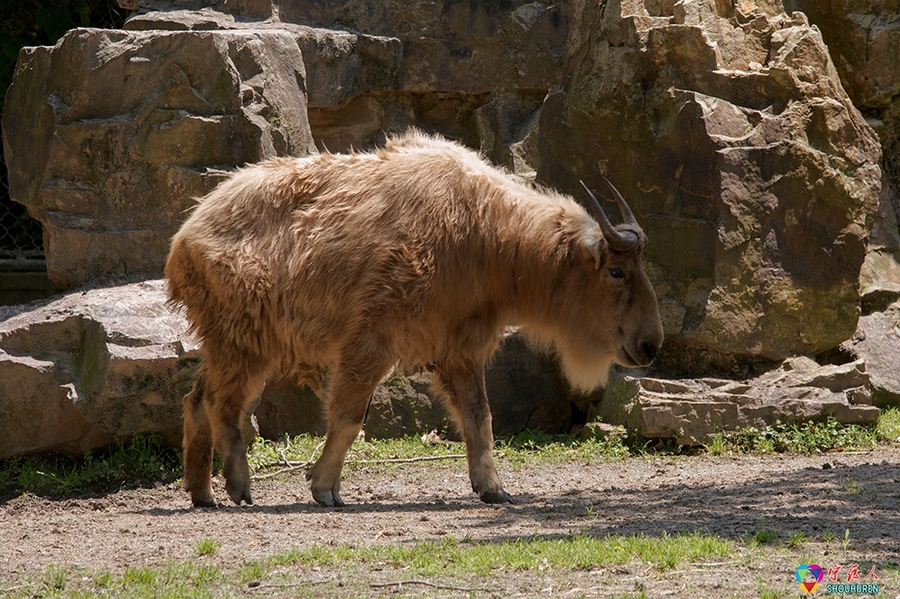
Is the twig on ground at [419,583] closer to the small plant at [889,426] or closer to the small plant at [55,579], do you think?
the small plant at [55,579]

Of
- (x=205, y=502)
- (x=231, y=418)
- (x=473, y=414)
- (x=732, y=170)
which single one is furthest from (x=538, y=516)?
(x=732, y=170)

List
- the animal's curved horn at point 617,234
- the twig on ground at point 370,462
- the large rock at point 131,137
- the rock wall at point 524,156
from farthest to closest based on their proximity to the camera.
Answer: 1. the large rock at point 131,137
2. the twig on ground at point 370,462
3. the rock wall at point 524,156
4. the animal's curved horn at point 617,234

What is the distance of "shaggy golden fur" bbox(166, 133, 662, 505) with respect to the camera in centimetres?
597

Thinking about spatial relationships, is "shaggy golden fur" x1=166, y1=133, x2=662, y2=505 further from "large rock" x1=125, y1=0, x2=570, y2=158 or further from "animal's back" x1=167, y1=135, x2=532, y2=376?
"large rock" x1=125, y1=0, x2=570, y2=158

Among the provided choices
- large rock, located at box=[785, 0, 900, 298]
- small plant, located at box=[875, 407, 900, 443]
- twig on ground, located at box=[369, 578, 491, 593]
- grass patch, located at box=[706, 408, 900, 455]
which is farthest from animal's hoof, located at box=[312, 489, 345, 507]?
large rock, located at box=[785, 0, 900, 298]

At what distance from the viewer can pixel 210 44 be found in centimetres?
727

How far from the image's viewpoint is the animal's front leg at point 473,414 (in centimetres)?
618

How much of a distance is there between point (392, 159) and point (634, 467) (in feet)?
9.01

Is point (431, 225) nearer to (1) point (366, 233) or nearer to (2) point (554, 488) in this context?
(1) point (366, 233)

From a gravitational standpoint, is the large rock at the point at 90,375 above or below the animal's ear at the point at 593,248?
below

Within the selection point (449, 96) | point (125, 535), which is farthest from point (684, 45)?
point (125, 535)

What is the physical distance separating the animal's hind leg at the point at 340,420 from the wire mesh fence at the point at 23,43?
4.03m

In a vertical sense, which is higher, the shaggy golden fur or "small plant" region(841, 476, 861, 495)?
the shaggy golden fur

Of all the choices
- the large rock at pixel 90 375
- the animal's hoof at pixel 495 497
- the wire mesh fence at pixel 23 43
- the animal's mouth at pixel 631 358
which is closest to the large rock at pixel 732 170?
the animal's mouth at pixel 631 358
